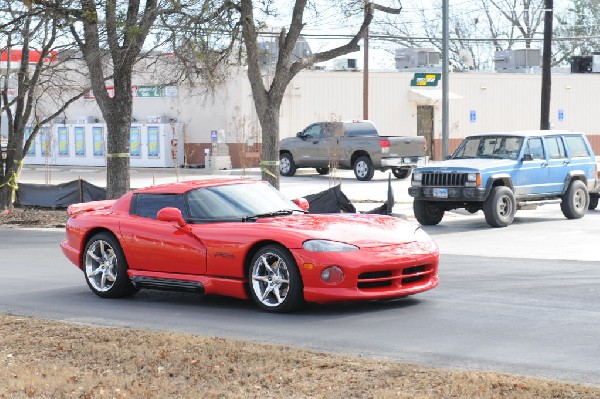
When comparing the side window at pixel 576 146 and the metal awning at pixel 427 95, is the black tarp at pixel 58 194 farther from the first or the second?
the metal awning at pixel 427 95

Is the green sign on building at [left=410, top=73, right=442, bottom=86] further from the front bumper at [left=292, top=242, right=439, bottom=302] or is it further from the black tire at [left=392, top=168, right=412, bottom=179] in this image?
the front bumper at [left=292, top=242, right=439, bottom=302]

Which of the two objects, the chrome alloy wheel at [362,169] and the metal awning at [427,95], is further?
the metal awning at [427,95]

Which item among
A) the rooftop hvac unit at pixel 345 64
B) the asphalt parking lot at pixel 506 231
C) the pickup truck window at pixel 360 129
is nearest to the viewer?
the asphalt parking lot at pixel 506 231

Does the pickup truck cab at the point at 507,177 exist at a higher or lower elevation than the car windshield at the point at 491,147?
lower

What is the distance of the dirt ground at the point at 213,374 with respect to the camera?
718 cm

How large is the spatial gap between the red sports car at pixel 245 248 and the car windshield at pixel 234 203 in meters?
0.01

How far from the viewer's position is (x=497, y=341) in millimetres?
9000

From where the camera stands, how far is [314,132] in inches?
1588

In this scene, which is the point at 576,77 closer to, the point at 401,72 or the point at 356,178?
the point at 401,72

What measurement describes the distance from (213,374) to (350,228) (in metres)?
3.37

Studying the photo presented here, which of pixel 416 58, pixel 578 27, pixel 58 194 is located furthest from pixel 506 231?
pixel 578 27

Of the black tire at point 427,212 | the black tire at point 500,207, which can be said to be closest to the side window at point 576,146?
the black tire at point 500,207

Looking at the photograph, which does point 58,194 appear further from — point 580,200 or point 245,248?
point 245,248

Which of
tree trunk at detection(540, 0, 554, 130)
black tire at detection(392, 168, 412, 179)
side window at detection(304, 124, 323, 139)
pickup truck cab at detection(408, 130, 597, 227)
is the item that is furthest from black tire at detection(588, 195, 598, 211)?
side window at detection(304, 124, 323, 139)
